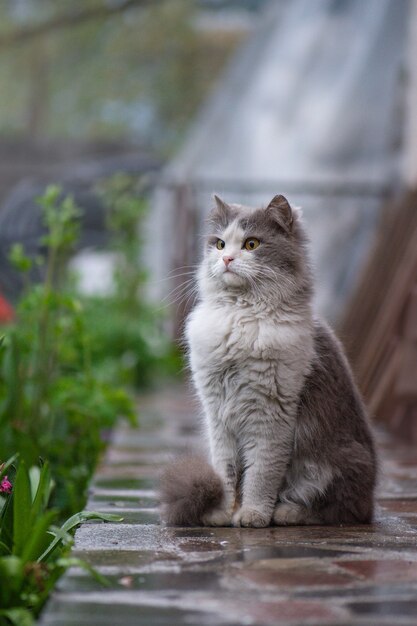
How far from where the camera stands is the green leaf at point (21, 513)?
2328 millimetres

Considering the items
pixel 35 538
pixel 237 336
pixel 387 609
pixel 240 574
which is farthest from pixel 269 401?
pixel 387 609

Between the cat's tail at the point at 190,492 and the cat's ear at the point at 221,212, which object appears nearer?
the cat's tail at the point at 190,492

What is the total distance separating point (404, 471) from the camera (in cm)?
397

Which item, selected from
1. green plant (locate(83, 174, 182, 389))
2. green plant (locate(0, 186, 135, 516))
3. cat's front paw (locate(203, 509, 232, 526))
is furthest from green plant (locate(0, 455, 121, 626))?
green plant (locate(83, 174, 182, 389))

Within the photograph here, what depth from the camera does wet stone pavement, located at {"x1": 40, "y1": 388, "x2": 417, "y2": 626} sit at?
178cm

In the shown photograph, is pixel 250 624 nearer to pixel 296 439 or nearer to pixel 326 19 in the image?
pixel 296 439

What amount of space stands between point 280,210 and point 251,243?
0.41 ft

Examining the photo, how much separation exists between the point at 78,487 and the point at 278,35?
623 centimetres

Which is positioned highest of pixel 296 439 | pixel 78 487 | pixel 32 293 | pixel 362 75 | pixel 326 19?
pixel 326 19

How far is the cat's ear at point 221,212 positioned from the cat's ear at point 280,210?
14 centimetres

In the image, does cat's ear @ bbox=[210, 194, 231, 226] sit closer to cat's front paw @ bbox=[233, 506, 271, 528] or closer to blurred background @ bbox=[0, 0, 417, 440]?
blurred background @ bbox=[0, 0, 417, 440]

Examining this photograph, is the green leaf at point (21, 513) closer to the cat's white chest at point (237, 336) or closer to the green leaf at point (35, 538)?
the green leaf at point (35, 538)

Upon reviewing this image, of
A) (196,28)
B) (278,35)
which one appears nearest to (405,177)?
(278,35)

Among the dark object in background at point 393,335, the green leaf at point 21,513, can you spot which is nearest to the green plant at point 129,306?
the dark object in background at point 393,335
